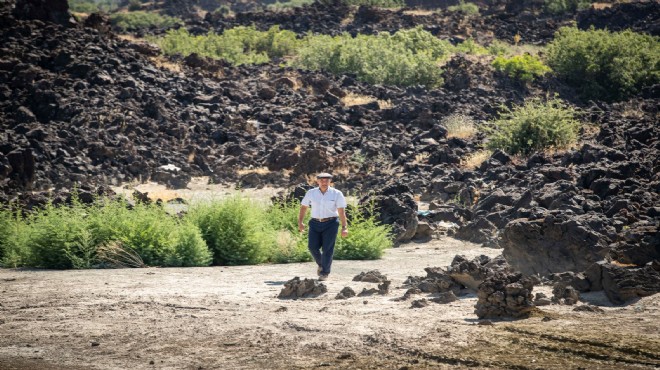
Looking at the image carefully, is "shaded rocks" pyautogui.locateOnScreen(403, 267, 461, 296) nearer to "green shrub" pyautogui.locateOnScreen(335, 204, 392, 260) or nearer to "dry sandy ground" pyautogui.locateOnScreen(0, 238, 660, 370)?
"dry sandy ground" pyautogui.locateOnScreen(0, 238, 660, 370)

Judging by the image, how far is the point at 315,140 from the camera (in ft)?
101

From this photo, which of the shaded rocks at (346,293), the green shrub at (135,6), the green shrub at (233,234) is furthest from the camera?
the green shrub at (135,6)

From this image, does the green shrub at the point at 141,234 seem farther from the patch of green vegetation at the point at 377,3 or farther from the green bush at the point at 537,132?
the patch of green vegetation at the point at 377,3

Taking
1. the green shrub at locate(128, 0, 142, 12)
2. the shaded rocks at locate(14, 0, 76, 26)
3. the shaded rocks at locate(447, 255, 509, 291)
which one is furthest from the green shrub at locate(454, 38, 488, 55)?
the green shrub at locate(128, 0, 142, 12)

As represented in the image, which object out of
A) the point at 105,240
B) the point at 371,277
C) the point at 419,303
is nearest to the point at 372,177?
the point at 105,240

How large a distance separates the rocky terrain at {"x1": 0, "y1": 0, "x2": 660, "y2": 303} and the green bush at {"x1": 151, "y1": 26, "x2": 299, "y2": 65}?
136 inches

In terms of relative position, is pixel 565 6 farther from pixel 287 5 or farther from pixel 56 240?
pixel 56 240

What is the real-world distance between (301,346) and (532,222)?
4.87 meters

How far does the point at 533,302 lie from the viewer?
9555 mm

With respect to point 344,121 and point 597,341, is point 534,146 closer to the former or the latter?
point 344,121

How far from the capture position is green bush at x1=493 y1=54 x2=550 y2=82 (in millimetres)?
39188

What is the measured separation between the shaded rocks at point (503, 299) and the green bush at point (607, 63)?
98.3 feet

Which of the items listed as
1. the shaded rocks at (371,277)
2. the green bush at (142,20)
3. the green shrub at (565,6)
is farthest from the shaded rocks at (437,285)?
the green bush at (142,20)

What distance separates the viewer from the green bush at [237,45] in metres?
43.2
